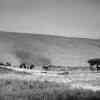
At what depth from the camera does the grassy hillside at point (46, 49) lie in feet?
6.66

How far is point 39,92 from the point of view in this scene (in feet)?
6.14

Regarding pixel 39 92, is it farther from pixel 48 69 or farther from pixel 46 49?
pixel 46 49

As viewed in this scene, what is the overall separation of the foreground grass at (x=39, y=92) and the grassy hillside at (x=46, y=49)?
25 cm

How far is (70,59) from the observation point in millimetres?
2115

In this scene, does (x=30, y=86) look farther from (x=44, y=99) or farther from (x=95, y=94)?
(x=95, y=94)

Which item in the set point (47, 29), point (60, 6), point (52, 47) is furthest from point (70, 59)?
point (60, 6)

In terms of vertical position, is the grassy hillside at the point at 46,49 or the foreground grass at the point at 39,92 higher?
the grassy hillside at the point at 46,49

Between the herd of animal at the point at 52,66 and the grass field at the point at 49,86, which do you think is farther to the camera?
the herd of animal at the point at 52,66

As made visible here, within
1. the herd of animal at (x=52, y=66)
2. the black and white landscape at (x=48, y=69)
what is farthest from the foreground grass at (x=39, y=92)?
the herd of animal at (x=52, y=66)

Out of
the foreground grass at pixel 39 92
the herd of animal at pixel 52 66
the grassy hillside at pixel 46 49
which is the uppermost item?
the grassy hillside at pixel 46 49

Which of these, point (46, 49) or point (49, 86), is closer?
point (49, 86)

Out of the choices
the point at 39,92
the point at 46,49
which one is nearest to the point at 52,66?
the point at 46,49

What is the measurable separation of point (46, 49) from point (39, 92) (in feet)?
1.61

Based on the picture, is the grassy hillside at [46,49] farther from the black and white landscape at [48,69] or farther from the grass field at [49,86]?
the grass field at [49,86]
